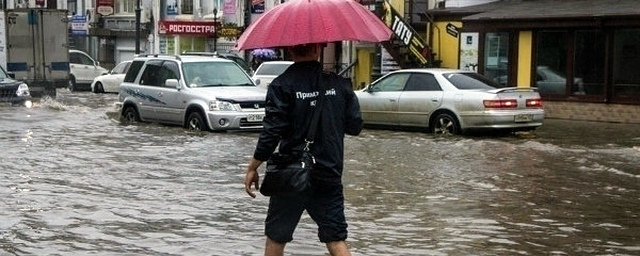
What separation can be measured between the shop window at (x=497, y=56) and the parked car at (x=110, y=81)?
16.8 meters

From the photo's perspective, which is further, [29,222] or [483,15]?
[483,15]

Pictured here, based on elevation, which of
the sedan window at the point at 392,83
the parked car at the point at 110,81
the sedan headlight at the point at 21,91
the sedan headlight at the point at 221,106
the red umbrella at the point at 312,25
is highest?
the red umbrella at the point at 312,25

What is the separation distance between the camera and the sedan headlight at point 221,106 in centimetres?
1809

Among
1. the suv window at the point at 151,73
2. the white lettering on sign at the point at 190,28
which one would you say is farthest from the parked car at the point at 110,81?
the suv window at the point at 151,73

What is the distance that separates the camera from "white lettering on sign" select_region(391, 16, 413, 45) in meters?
31.7

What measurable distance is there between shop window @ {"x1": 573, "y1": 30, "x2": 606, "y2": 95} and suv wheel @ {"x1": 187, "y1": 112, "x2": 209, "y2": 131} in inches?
433

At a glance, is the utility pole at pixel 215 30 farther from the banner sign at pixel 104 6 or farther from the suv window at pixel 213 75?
the suv window at pixel 213 75

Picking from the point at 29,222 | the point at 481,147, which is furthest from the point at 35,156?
the point at 481,147

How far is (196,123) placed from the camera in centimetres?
1877

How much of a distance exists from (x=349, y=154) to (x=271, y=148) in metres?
9.42

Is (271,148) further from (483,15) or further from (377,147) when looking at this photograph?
(483,15)

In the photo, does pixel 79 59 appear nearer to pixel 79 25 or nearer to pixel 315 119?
pixel 79 25

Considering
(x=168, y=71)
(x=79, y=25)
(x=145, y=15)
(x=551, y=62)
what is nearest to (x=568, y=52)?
(x=551, y=62)

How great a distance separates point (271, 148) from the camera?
5.87m
